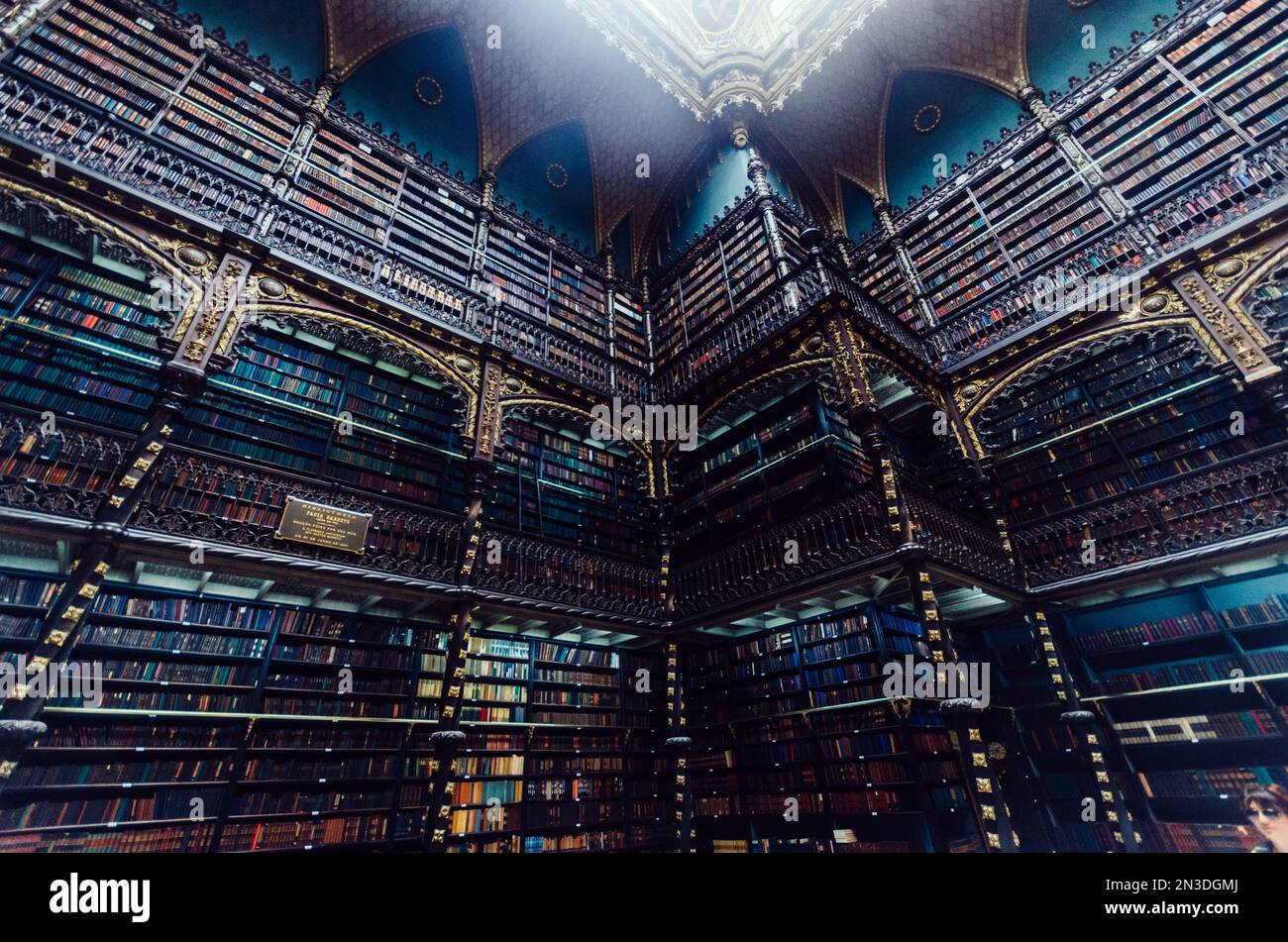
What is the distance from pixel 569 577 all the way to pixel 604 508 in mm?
1487

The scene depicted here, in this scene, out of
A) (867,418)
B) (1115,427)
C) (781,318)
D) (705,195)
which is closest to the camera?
(867,418)

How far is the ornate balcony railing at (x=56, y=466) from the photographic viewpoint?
4.47m

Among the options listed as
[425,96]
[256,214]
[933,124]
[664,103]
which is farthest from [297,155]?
[933,124]

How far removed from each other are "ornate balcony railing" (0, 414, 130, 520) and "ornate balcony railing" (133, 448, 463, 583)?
35 cm

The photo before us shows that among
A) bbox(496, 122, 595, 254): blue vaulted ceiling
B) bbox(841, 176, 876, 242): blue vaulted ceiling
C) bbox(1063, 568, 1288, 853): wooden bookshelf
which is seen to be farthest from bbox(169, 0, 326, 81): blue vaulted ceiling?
bbox(1063, 568, 1288, 853): wooden bookshelf

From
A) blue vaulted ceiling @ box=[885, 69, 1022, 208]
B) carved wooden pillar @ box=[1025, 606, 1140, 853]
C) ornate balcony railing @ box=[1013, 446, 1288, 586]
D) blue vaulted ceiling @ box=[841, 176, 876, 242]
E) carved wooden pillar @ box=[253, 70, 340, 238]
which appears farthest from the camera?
blue vaulted ceiling @ box=[841, 176, 876, 242]

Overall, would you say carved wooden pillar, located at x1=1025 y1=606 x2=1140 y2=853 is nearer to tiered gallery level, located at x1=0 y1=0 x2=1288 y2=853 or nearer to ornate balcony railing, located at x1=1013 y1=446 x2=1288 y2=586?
tiered gallery level, located at x1=0 y1=0 x2=1288 y2=853

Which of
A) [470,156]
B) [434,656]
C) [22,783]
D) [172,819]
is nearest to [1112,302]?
[434,656]

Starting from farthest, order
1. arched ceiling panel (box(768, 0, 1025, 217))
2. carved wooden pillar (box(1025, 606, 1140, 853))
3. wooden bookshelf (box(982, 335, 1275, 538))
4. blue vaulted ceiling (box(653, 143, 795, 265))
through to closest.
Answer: blue vaulted ceiling (box(653, 143, 795, 265))
arched ceiling panel (box(768, 0, 1025, 217))
wooden bookshelf (box(982, 335, 1275, 538))
carved wooden pillar (box(1025, 606, 1140, 853))

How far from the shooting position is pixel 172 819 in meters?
4.43

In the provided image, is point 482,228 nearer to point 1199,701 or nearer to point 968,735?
point 968,735

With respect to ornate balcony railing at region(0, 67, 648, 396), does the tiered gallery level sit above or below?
below

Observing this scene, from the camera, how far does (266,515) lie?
550 centimetres

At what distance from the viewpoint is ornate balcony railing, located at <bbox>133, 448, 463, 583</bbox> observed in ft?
16.5
